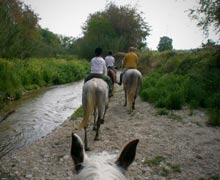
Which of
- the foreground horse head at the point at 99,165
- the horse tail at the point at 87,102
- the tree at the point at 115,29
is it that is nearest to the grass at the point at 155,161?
the horse tail at the point at 87,102

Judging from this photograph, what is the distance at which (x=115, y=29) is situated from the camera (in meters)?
48.9

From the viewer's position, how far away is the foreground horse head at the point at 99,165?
173 cm

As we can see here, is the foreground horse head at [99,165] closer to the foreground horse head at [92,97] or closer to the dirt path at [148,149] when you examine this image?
the dirt path at [148,149]

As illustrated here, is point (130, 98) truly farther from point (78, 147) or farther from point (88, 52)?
point (88, 52)

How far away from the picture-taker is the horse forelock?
5.59 ft

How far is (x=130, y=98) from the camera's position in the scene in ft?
38.7

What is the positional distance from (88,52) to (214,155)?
3981 centimetres

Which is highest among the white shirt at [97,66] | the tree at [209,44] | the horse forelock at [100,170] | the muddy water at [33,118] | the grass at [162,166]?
the tree at [209,44]

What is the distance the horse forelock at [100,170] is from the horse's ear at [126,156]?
5cm

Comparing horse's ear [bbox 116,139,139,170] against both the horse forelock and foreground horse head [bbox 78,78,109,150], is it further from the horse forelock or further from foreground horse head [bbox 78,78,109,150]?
foreground horse head [bbox 78,78,109,150]

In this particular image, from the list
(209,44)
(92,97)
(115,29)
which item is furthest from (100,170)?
(115,29)

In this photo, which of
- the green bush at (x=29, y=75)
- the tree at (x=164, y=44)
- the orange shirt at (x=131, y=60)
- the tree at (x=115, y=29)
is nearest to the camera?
the orange shirt at (x=131, y=60)

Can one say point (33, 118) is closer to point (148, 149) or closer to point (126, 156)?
point (148, 149)

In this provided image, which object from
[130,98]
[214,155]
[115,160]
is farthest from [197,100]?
[115,160]
